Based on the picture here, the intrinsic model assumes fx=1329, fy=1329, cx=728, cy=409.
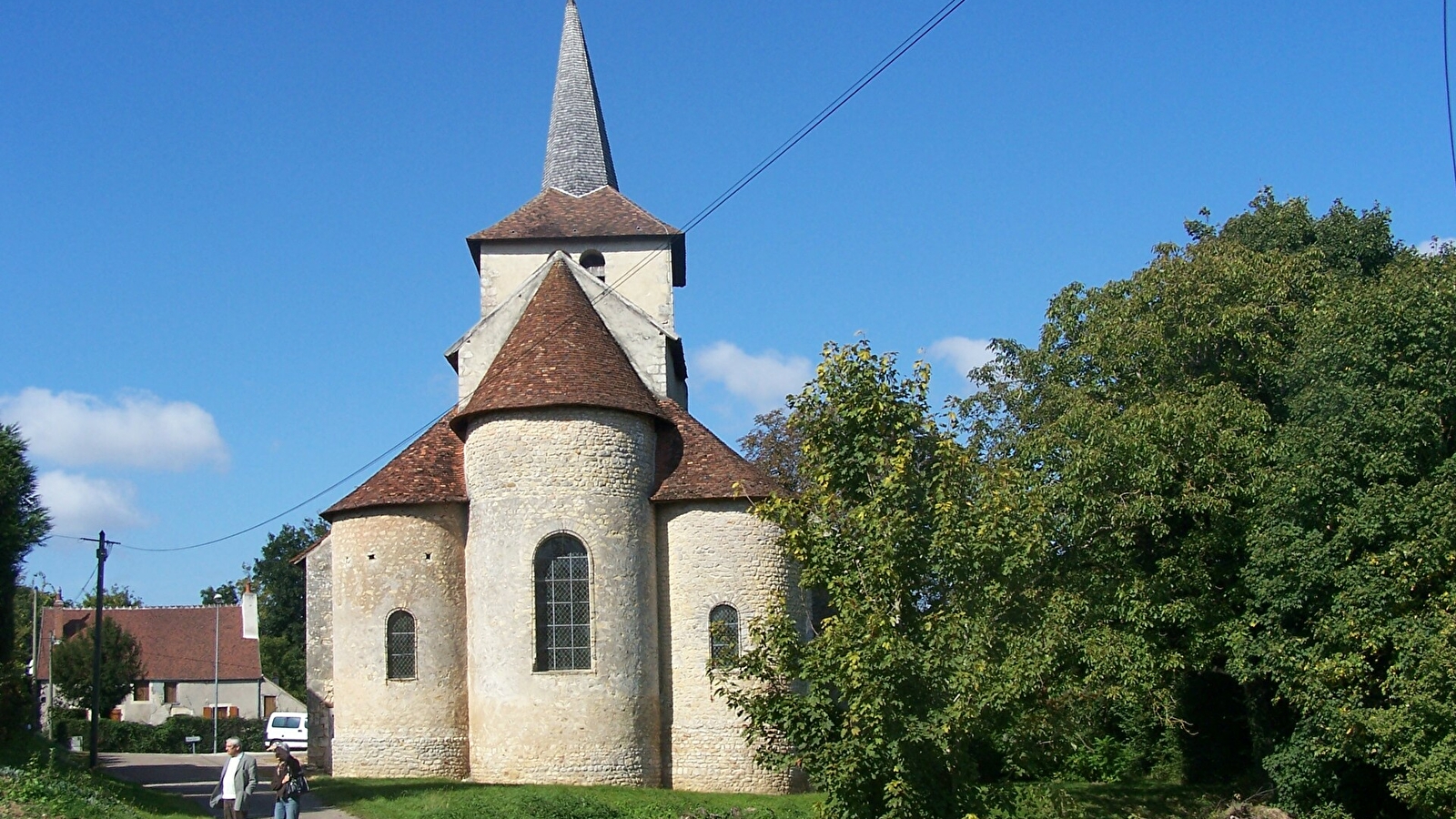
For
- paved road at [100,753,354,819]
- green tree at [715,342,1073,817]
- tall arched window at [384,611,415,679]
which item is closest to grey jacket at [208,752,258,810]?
paved road at [100,753,354,819]

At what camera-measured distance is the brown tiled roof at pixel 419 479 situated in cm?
2741

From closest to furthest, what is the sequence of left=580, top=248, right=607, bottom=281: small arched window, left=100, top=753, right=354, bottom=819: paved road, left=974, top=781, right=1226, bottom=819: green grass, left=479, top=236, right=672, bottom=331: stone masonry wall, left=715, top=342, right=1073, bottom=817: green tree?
left=715, top=342, right=1073, bottom=817: green tree < left=974, top=781, right=1226, bottom=819: green grass < left=100, top=753, right=354, bottom=819: paved road < left=479, top=236, right=672, bottom=331: stone masonry wall < left=580, top=248, right=607, bottom=281: small arched window

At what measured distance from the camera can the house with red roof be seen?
2334 inches

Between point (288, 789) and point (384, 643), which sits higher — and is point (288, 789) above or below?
below

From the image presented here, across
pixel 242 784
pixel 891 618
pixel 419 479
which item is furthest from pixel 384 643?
pixel 891 618

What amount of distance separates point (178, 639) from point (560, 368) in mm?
42822

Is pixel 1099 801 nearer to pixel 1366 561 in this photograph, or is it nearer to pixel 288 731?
pixel 1366 561

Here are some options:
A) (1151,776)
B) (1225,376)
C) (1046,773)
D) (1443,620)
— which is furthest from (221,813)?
(1151,776)

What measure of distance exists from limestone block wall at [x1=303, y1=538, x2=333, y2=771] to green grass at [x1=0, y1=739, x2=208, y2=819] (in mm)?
4679

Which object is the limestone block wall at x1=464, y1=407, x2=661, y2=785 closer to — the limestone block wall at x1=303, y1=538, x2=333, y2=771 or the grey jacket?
the limestone block wall at x1=303, y1=538, x2=333, y2=771

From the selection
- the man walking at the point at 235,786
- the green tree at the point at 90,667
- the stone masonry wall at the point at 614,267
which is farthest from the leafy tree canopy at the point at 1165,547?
the green tree at the point at 90,667

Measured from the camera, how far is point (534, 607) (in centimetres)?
2561

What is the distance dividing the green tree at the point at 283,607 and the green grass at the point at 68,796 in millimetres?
44182

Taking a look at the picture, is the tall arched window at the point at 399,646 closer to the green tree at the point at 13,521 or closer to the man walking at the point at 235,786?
the green tree at the point at 13,521
